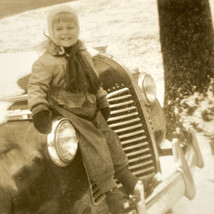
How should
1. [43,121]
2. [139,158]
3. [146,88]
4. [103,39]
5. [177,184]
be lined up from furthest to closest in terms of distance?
[103,39]
[146,88]
[139,158]
[177,184]
[43,121]

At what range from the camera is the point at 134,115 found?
2.10 m

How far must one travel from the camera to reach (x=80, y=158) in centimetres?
159

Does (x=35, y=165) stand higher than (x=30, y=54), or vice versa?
(x=30, y=54)

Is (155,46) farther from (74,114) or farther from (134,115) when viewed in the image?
(74,114)

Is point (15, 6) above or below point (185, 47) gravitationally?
above

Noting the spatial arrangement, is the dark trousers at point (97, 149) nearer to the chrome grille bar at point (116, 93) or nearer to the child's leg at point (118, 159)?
the child's leg at point (118, 159)

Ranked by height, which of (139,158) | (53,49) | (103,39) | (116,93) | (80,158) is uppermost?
(103,39)

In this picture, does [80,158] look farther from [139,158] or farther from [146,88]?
[146,88]

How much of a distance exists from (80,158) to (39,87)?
39 cm

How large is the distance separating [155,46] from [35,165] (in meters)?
2.47

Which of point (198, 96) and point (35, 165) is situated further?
point (198, 96)

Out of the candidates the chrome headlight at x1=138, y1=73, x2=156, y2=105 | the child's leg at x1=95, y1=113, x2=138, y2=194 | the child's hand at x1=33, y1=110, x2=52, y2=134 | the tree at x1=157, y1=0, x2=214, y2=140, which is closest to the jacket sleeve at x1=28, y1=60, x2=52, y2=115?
the child's hand at x1=33, y1=110, x2=52, y2=134

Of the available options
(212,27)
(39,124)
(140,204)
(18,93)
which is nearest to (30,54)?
(18,93)

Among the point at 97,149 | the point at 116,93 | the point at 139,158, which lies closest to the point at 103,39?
the point at 116,93
